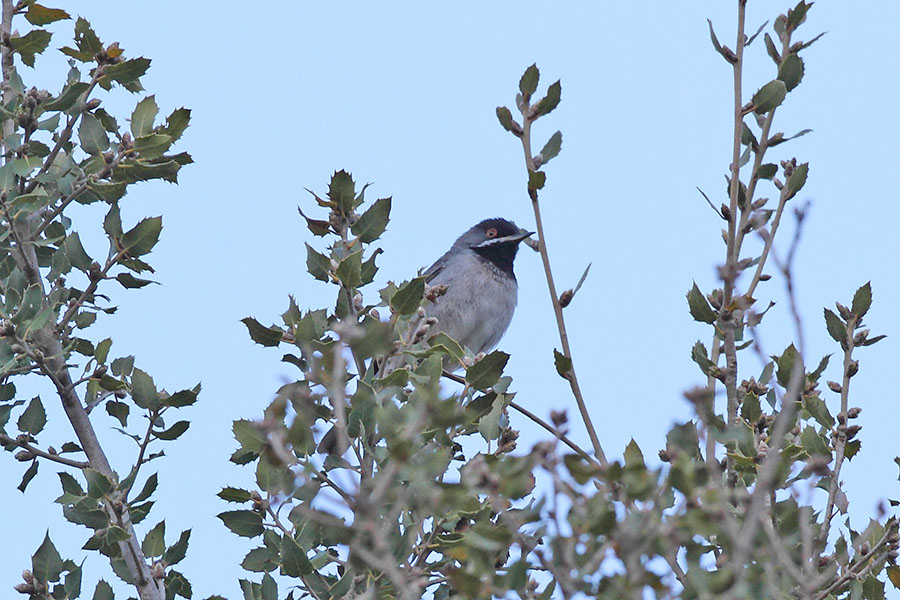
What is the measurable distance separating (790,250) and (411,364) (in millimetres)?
2255

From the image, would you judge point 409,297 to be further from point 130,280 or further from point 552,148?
point 130,280

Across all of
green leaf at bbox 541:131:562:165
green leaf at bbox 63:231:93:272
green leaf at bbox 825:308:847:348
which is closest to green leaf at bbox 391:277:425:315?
green leaf at bbox 541:131:562:165

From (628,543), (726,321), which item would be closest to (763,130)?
(726,321)

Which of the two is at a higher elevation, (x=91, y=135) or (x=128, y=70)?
(x=128, y=70)

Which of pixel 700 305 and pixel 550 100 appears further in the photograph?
pixel 550 100

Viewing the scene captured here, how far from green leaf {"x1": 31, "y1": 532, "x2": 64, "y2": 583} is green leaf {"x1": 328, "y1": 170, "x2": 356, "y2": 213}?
1.87 m

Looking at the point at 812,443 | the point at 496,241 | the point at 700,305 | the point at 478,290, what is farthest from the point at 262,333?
the point at 496,241

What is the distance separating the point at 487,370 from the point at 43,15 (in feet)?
8.94

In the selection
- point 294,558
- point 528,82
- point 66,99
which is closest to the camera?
point 294,558

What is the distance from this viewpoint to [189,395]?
226 inches

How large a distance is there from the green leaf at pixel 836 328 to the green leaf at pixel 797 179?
53 cm

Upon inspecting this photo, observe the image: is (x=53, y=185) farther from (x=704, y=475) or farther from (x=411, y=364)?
(x=704, y=475)

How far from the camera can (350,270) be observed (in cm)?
538

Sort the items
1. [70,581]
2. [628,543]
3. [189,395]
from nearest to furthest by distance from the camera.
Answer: [628,543] < [70,581] < [189,395]
